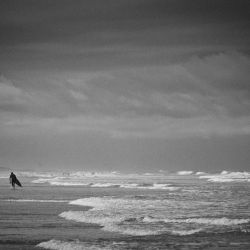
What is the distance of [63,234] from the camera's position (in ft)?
74.5

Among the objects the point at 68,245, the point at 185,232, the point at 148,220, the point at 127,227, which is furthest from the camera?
the point at 148,220

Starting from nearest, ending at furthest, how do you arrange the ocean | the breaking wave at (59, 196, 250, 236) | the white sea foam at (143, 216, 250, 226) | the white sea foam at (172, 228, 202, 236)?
the ocean < the white sea foam at (172, 228, 202, 236) < the breaking wave at (59, 196, 250, 236) < the white sea foam at (143, 216, 250, 226)

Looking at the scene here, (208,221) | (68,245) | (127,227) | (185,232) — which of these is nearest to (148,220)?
(208,221)

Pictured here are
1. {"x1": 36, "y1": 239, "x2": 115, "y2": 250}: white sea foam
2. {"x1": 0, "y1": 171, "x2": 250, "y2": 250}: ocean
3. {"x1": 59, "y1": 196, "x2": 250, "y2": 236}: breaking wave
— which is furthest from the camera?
{"x1": 59, "y1": 196, "x2": 250, "y2": 236}: breaking wave

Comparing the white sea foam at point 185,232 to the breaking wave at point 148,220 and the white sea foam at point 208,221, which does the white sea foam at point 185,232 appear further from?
the white sea foam at point 208,221

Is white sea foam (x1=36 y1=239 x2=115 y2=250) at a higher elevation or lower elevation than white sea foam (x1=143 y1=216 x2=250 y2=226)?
lower

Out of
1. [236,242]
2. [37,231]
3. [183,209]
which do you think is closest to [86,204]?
[183,209]

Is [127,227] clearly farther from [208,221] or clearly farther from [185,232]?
[208,221]

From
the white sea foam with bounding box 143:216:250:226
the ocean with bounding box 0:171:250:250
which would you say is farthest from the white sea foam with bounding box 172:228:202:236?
the white sea foam with bounding box 143:216:250:226

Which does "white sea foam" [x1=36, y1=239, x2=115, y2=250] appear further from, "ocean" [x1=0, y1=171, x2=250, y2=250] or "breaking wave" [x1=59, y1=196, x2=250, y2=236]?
"breaking wave" [x1=59, y1=196, x2=250, y2=236]

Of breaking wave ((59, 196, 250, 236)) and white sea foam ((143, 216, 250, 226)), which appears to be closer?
breaking wave ((59, 196, 250, 236))

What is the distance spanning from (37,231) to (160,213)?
892cm

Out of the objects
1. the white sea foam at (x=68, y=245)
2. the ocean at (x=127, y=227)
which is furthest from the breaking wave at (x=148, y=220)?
the white sea foam at (x=68, y=245)

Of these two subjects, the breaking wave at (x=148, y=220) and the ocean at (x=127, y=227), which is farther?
the breaking wave at (x=148, y=220)
